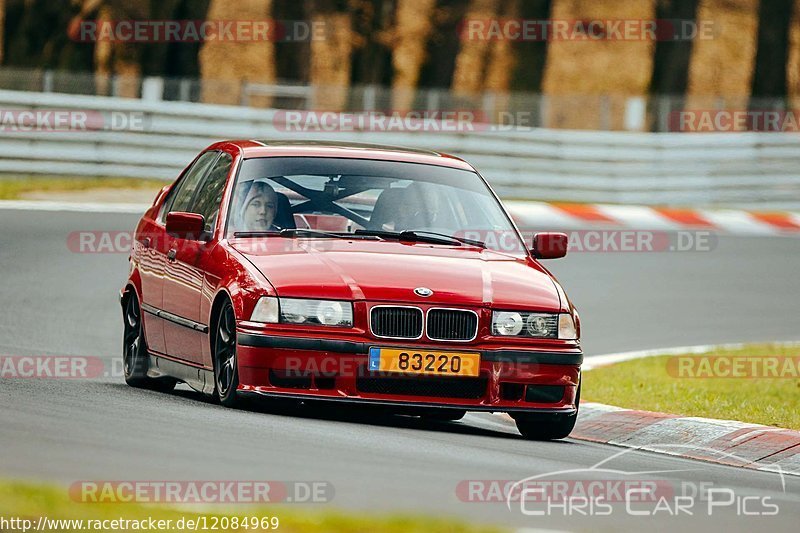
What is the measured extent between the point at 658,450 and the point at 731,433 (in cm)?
42

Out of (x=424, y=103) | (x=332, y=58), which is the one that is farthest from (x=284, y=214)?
(x=332, y=58)

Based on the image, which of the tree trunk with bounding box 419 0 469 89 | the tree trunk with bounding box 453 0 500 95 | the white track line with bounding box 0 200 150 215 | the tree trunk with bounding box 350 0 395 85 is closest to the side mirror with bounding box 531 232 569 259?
the white track line with bounding box 0 200 150 215

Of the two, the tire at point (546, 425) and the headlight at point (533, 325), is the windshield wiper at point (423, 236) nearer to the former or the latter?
the headlight at point (533, 325)

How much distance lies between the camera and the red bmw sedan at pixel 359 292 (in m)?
9.29

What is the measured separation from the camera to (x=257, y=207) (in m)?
10.4

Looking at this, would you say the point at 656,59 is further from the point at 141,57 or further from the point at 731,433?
the point at 731,433

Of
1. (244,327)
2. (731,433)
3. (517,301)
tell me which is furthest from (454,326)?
(731,433)

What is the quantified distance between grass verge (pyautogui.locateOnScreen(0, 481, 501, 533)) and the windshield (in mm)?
4137

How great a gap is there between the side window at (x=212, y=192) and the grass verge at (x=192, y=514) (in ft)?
14.4

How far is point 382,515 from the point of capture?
629 cm

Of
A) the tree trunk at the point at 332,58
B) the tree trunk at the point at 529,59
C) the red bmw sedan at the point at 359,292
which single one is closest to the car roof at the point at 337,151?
the red bmw sedan at the point at 359,292

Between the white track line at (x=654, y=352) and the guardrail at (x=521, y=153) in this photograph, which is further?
the guardrail at (x=521, y=153)

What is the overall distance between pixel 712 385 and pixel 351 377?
4559 mm

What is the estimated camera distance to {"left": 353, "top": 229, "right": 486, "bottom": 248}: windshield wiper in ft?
33.7
